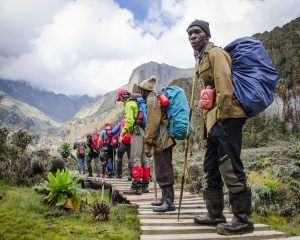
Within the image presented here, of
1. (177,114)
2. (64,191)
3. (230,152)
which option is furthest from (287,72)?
(230,152)

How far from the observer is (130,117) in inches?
308

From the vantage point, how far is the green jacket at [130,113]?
308 inches

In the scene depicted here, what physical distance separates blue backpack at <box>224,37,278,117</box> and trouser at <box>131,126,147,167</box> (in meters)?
4.00

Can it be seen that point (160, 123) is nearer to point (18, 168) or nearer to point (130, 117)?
point (130, 117)

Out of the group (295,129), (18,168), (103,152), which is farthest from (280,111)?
(18,168)

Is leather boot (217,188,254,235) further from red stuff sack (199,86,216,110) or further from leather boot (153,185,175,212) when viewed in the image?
leather boot (153,185,175,212)

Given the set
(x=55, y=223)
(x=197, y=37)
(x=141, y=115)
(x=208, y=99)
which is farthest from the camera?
(x=141, y=115)

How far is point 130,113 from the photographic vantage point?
7848 millimetres

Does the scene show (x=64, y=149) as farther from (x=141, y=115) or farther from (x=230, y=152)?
(x=230, y=152)

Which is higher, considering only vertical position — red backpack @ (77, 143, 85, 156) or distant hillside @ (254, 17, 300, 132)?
distant hillside @ (254, 17, 300, 132)

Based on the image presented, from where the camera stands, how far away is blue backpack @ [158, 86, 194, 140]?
5.67 metres

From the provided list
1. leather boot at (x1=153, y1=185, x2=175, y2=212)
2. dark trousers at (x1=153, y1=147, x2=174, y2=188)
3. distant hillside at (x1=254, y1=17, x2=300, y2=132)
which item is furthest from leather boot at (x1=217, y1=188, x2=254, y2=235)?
distant hillside at (x1=254, y1=17, x2=300, y2=132)

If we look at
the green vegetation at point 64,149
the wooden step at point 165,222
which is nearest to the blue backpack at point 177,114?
the wooden step at point 165,222

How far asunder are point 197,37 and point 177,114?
1.54 m
